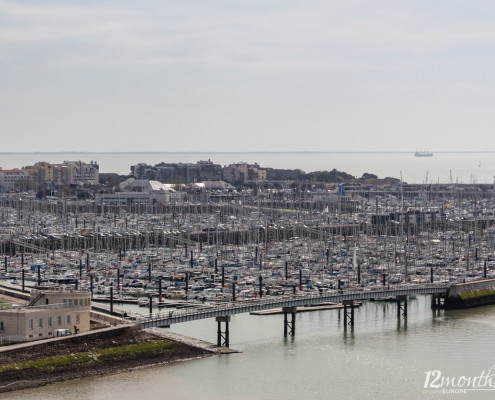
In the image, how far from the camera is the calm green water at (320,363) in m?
34.1

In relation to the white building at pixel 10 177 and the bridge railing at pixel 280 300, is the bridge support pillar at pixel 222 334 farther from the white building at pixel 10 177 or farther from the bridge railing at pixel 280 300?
the white building at pixel 10 177

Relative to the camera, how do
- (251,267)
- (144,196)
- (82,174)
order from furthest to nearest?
(82,174) → (144,196) → (251,267)

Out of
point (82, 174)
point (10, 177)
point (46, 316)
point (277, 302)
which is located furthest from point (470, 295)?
point (82, 174)

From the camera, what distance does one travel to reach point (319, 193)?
139m

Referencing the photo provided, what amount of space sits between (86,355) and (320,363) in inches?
326

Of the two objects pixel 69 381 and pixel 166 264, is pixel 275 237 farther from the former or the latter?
pixel 69 381

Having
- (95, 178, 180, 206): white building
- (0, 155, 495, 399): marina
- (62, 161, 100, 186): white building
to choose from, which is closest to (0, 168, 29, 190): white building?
(62, 161, 100, 186): white building

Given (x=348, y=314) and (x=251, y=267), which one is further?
(x=251, y=267)

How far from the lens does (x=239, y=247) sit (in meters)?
77.6

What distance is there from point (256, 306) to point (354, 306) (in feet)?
27.7

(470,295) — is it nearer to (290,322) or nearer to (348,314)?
(348,314)

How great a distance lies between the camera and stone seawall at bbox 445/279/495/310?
5169 centimetres

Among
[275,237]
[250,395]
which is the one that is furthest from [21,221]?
[250,395]

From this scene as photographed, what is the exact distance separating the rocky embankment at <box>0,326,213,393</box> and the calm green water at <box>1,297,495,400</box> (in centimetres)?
44
